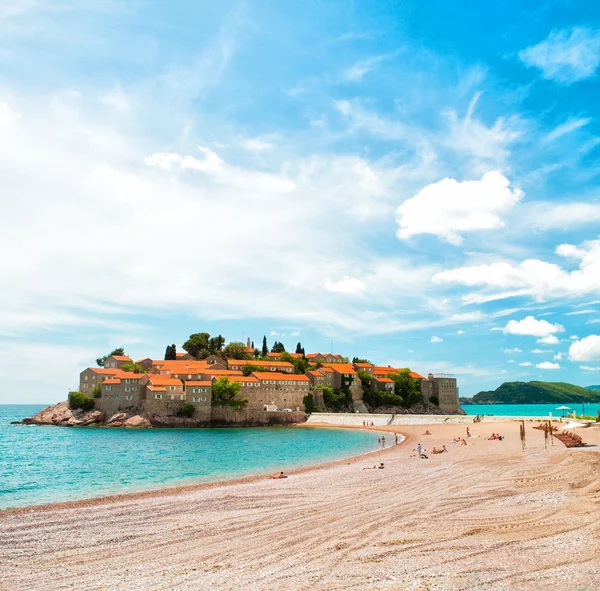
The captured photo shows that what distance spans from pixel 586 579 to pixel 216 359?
106 metres

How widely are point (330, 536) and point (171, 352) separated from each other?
108 m

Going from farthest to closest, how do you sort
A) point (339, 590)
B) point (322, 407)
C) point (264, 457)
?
point (322, 407) < point (264, 457) < point (339, 590)

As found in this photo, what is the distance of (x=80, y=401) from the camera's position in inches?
3509

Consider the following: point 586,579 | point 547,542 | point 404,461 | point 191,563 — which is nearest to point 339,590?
point 191,563

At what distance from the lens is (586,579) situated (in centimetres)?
1047

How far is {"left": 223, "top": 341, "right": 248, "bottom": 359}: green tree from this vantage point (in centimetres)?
11612

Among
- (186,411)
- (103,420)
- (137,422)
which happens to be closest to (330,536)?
(186,411)

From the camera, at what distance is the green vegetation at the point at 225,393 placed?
8531 centimetres

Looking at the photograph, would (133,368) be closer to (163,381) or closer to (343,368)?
(163,381)

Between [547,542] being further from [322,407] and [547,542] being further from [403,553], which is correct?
[322,407]

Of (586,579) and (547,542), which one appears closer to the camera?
(586,579)

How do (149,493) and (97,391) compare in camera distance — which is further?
(97,391)

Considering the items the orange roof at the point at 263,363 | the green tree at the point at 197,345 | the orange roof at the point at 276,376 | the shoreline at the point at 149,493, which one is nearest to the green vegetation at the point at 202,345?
the green tree at the point at 197,345

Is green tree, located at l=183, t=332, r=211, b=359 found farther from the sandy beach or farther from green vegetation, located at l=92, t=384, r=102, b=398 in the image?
the sandy beach
